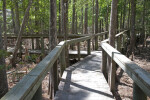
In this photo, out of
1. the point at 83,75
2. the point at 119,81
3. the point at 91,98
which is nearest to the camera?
the point at 91,98

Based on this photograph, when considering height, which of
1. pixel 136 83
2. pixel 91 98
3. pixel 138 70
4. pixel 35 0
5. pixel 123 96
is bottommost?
pixel 123 96

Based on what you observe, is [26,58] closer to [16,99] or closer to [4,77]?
[4,77]

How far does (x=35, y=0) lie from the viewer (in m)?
13.2

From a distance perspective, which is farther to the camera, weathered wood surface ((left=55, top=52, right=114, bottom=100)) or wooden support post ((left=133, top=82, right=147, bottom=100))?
weathered wood surface ((left=55, top=52, right=114, bottom=100))

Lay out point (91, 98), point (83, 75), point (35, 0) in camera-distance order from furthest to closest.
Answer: point (35, 0) < point (83, 75) < point (91, 98)

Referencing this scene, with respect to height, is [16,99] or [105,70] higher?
[16,99]

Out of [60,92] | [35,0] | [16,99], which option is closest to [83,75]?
[60,92]

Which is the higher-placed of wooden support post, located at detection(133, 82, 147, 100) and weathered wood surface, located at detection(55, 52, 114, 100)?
wooden support post, located at detection(133, 82, 147, 100)

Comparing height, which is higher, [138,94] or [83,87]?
[138,94]

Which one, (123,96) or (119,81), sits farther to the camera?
(119,81)

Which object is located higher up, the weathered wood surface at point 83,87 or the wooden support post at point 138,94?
the wooden support post at point 138,94

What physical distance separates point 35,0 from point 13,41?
39.2ft

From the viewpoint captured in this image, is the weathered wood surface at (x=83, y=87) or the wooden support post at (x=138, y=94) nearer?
the wooden support post at (x=138, y=94)

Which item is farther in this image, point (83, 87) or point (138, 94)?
point (83, 87)
